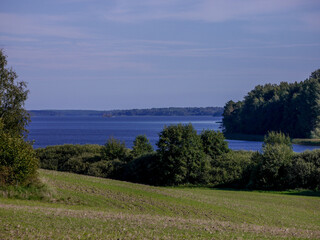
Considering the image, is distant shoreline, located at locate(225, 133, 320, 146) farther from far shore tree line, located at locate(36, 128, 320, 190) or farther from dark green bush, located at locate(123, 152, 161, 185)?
dark green bush, located at locate(123, 152, 161, 185)

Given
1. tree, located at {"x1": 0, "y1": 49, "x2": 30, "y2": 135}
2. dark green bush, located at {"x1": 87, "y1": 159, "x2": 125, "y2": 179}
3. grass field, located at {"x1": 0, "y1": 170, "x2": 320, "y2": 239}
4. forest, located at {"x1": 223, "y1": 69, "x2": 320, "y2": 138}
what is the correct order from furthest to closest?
forest, located at {"x1": 223, "y1": 69, "x2": 320, "y2": 138}
dark green bush, located at {"x1": 87, "y1": 159, "x2": 125, "y2": 179}
tree, located at {"x1": 0, "y1": 49, "x2": 30, "y2": 135}
grass field, located at {"x1": 0, "y1": 170, "x2": 320, "y2": 239}

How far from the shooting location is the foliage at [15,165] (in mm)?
26984

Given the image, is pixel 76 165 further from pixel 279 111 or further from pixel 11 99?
pixel 279 111

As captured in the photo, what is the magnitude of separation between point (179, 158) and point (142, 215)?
92.0 feet

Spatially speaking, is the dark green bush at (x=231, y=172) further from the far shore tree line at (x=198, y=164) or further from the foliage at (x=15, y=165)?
the foliage at (x=15, y=165)

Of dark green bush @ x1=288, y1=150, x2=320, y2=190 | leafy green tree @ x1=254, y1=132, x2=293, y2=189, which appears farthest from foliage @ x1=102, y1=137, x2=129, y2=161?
dark green bush @ x1=288, y1=150, x2=320, y2=190

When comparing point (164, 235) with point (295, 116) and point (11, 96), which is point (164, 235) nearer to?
point (11, 96)

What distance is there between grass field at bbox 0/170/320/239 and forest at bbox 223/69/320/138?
303 feet

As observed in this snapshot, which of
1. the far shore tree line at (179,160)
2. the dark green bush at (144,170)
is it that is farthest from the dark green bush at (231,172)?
the dark green bush at (144,170)

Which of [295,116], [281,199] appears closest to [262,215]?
[281,199]

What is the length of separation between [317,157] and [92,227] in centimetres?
3650

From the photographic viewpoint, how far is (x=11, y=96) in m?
42.0

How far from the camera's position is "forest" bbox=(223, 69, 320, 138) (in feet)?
409

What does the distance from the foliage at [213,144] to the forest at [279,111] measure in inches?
2982
